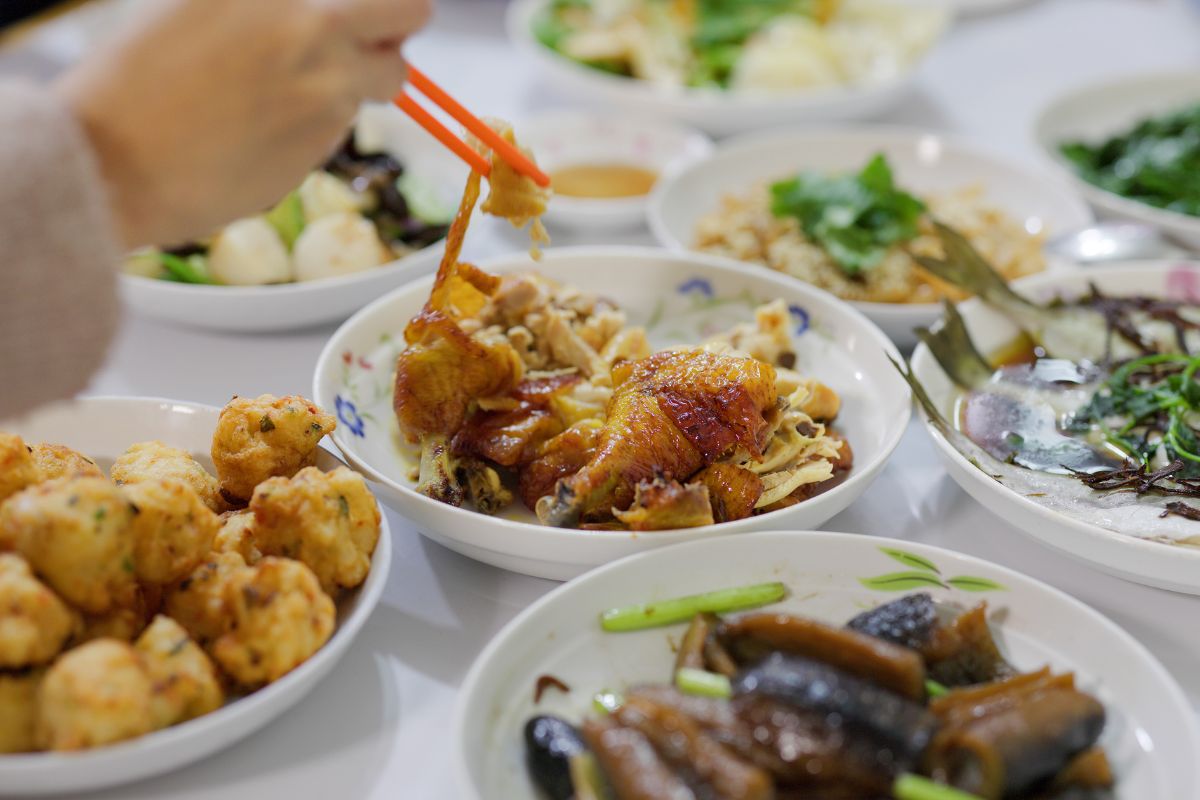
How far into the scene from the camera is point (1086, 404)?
2578mm

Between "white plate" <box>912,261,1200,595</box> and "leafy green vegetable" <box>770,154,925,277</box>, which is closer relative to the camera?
"white plate" <box>912,261,1200,595</box>

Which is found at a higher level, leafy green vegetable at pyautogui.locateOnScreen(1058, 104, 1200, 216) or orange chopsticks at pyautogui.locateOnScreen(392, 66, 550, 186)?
orange chopsticks at pyautogui.locateOnScreen(392, 66, 550, 186)

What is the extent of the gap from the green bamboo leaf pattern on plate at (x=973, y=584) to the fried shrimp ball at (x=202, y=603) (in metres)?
1.26

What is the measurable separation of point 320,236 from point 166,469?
4.05 ft

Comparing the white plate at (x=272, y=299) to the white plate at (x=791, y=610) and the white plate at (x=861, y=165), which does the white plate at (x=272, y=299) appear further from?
the white plate at (x=791, y=610)

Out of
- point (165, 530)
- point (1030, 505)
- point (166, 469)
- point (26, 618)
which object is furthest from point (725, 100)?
point (26, 618)

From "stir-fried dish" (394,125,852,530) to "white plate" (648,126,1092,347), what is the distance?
106cm

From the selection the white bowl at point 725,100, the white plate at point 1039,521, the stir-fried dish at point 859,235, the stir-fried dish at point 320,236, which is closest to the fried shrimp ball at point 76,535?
the stir-fried dish at point 320,236

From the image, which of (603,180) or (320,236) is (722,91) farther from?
(320,236)

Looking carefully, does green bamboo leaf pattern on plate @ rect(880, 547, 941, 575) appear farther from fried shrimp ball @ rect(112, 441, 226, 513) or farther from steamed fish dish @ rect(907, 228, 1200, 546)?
fried shrimp ball @ rect(112, 441, 226, 513)

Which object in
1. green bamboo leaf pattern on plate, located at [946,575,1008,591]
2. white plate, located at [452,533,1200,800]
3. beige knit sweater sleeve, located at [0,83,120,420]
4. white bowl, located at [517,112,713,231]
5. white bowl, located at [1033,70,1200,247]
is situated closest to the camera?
beige knit sweater sleeve, located at [0,83,120,420]

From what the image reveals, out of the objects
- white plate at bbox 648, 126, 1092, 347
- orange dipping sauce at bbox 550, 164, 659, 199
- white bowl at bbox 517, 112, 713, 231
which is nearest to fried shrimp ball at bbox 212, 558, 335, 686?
white plate at bbox 648, 126, 1092, 347

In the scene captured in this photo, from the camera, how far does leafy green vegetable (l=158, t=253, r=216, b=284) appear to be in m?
2.96

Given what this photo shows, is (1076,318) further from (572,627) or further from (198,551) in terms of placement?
(198,551)
